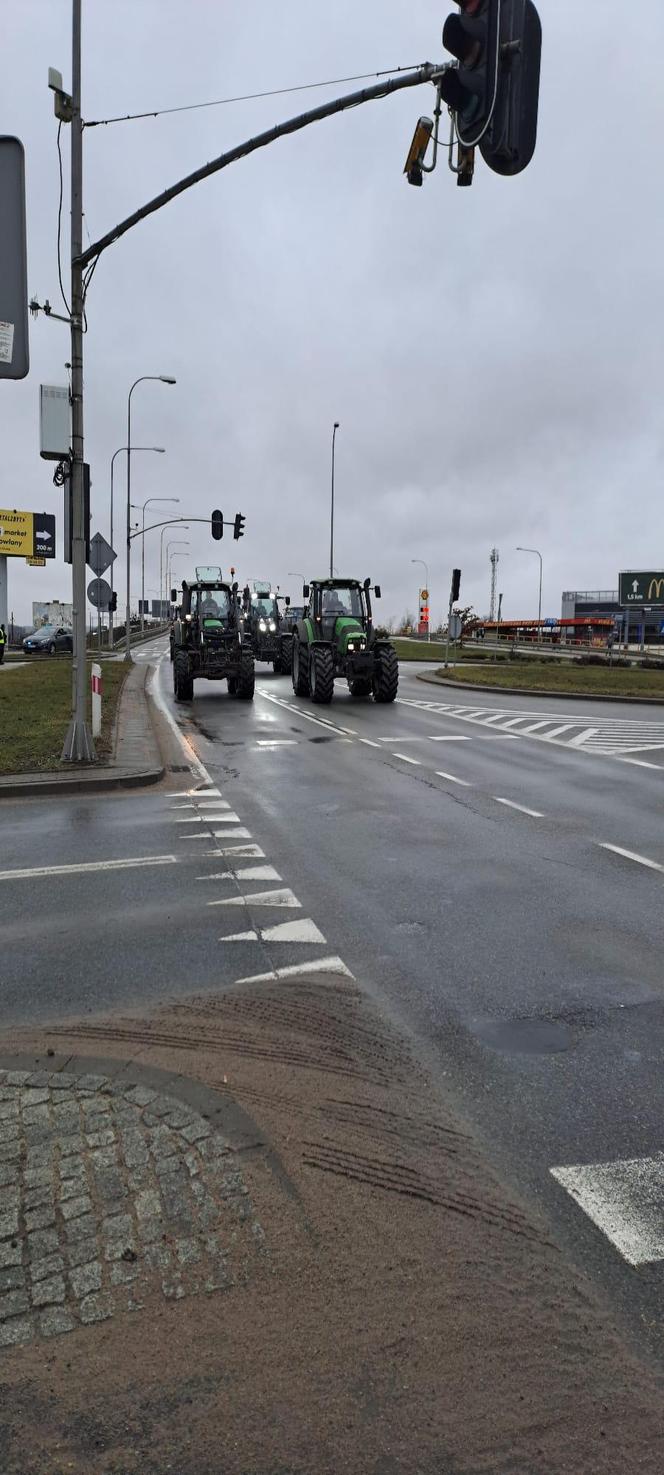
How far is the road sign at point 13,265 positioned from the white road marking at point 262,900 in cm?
366

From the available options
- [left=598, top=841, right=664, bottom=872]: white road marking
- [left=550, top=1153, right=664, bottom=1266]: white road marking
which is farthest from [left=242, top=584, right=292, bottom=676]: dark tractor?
[left=550, top=1153, right=664, bottom=1266]: white road marking

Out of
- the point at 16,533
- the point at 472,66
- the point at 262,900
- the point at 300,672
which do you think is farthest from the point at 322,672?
the point at 16,533

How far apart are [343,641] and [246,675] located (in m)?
3.16

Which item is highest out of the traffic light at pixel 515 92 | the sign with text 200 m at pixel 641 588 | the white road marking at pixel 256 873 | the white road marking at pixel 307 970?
the sign with text 200 m at pixel 641 588

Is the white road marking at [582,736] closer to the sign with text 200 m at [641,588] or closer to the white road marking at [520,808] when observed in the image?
the white road marking at [520,808]

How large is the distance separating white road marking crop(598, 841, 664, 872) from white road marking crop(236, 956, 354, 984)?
3499mm

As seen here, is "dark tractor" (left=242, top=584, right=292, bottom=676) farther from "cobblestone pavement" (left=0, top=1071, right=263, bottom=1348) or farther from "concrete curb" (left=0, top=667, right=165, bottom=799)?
"cobblestone pavement" (left=0, top=1071, right=263, bottom=1348)

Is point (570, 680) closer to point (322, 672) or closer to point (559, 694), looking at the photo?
point (559, 694)

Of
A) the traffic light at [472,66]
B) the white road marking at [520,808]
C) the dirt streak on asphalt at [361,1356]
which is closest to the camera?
A: the dirt streak on asphalt at [361,1356]

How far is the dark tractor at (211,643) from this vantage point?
24281 mm

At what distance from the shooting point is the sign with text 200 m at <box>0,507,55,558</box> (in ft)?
245

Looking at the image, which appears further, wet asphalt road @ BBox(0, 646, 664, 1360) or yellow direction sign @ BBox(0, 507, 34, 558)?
yellow direction sign @ BBox(0, 507, 34, 558)

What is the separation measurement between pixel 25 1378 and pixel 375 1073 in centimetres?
189

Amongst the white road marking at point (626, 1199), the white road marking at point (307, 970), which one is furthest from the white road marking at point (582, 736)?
the white road marking at point (626, 1199)
